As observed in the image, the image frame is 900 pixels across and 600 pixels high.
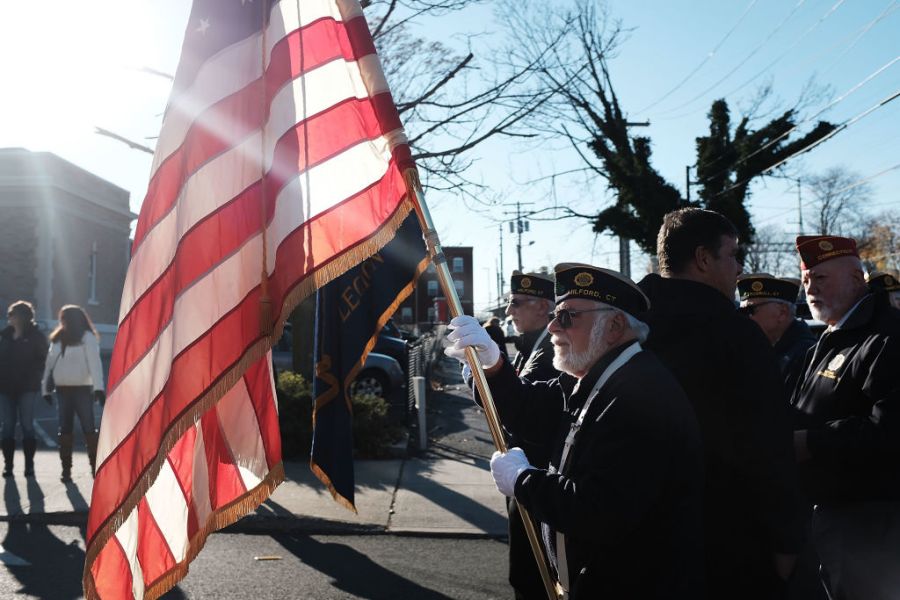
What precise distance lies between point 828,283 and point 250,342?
2656 millimetres

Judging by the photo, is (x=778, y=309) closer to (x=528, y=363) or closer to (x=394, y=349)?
(x=528, y=363)

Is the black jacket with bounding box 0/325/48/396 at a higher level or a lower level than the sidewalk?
higher

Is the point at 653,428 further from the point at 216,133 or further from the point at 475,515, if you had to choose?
the point at 475,515

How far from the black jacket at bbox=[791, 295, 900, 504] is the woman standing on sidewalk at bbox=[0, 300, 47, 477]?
8.35m

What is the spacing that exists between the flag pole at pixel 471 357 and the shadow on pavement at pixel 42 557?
13.2 feet

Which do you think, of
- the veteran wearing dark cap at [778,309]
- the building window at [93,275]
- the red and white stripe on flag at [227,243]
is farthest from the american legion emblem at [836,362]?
the building window at [93,275]

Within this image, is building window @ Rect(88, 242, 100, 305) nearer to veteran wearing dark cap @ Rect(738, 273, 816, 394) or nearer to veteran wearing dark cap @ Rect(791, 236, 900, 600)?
veteran wearing dark cap @ Rect(738, 273, 816, 394)

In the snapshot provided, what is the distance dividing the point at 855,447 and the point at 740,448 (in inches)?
28.4

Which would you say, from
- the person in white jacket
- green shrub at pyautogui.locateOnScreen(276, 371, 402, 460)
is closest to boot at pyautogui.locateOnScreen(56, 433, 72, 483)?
the person in white jacket

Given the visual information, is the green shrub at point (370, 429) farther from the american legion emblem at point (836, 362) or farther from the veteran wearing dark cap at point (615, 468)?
the veteran wearing dark cap at point (615, 468)

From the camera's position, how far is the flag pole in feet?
8.41

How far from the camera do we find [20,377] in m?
9.05

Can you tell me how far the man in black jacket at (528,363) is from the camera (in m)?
4.02

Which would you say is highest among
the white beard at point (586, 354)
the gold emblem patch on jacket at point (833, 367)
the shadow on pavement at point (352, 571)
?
the white beard at point (586, 354)
